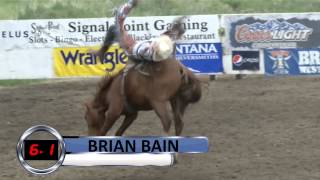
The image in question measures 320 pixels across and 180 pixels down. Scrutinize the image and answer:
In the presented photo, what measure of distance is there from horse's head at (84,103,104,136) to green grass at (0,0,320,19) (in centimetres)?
2238

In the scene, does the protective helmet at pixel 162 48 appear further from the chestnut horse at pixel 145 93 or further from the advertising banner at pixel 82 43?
the advertising banner at pixel 82 43

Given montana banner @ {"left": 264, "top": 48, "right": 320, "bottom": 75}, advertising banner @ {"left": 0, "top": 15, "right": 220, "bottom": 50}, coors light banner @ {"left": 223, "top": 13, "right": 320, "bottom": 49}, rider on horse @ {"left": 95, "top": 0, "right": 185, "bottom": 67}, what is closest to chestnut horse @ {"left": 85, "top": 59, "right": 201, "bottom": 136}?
rider on horse @ {"left": 95, "top": 0, "right": 185, "bottom": 67}

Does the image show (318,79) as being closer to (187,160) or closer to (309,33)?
(309,33)

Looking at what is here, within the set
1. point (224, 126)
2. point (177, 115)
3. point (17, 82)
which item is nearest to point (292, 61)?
point (17, 82)

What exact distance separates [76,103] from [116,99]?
6.13 meters

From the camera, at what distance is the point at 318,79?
56.2 ft

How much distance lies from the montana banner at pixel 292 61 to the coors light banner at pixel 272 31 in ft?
0.83

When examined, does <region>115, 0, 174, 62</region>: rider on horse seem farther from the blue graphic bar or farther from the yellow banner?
the yellow banner

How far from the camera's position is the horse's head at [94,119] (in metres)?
7.98

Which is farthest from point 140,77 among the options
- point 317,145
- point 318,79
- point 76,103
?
point 318,79

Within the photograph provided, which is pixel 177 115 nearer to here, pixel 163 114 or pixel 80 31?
pixel 163 114

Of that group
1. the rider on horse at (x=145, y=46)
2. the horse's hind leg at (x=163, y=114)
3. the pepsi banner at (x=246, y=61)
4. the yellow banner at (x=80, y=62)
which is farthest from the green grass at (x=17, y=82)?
the horse's hind leg at (x=163, y=114)

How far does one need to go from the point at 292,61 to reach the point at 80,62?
5645 millimetres

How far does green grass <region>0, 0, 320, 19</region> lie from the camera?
30.6 meters
